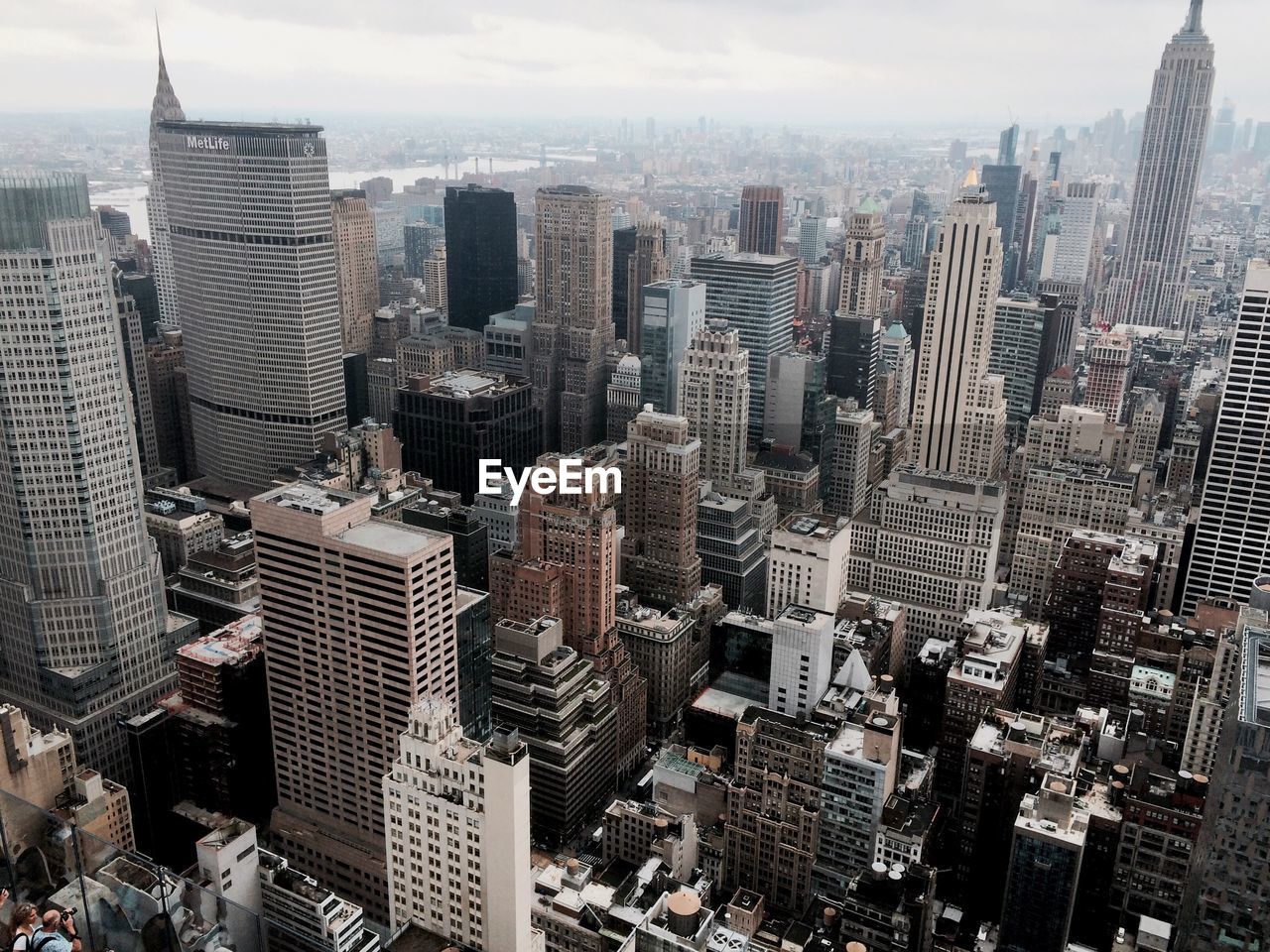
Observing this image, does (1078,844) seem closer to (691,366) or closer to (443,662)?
(443,662)

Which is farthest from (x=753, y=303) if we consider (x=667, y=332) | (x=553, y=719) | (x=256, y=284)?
(x=553, y=719)

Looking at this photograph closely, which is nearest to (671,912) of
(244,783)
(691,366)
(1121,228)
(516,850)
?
(516,850)

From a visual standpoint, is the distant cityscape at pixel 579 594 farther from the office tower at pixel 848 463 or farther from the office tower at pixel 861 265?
the office tower at pixel 861 265

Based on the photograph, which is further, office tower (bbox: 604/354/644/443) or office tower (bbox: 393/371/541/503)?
office tower (bbox: 604/354/644/443)

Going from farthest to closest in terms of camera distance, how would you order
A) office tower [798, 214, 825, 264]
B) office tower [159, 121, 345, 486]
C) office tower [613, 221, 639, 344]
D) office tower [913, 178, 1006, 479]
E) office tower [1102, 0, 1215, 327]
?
office tower [798, 214, 825, 264] < office tower [1102, 0, 1215, 327] < office tower [613, 221, 639, 344] < office tower [913, 178, 1006, 479] < office tower [159, 121, 345, 486]

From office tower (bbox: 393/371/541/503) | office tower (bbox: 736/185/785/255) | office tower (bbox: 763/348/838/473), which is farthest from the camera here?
office tower (bbox: 736/185/785/255)

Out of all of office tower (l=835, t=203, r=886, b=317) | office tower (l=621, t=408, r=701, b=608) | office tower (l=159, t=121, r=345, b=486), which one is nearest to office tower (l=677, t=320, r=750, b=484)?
office tower (l=621, t=408, r=701, b=608)

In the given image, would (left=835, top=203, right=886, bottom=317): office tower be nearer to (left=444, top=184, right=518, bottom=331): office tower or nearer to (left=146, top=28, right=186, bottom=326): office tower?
(left=444, top=184, right=518, bottom=331): office tower
